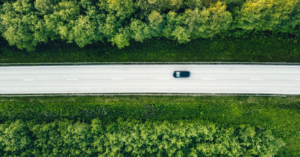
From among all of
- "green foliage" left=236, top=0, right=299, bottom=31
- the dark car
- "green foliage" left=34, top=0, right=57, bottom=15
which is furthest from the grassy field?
"green foliage" left=34, top=0, right=57, bottom=15

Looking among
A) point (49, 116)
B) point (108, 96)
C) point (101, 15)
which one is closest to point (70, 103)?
point (49, 116)

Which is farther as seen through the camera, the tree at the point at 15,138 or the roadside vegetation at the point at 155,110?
the roadside vegetation at the point at 155,110

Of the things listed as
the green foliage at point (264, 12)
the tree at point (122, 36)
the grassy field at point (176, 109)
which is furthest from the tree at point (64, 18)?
the green foliage at point (264, 12)

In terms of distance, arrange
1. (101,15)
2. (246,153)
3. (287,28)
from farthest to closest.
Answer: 1. (246,153)
2. (287,28)
3. (101,15)

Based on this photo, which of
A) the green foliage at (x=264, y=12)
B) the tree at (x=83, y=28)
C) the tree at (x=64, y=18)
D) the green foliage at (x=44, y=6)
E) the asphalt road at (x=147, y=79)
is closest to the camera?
the green foliage at (x=264, y=12)

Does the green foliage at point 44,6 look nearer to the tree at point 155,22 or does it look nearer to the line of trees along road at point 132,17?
the line of trees along road at point 132,17

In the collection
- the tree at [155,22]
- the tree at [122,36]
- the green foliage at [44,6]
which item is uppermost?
the green foliage at [44,6]

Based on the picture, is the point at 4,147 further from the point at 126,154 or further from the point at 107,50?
the point at 107,50
